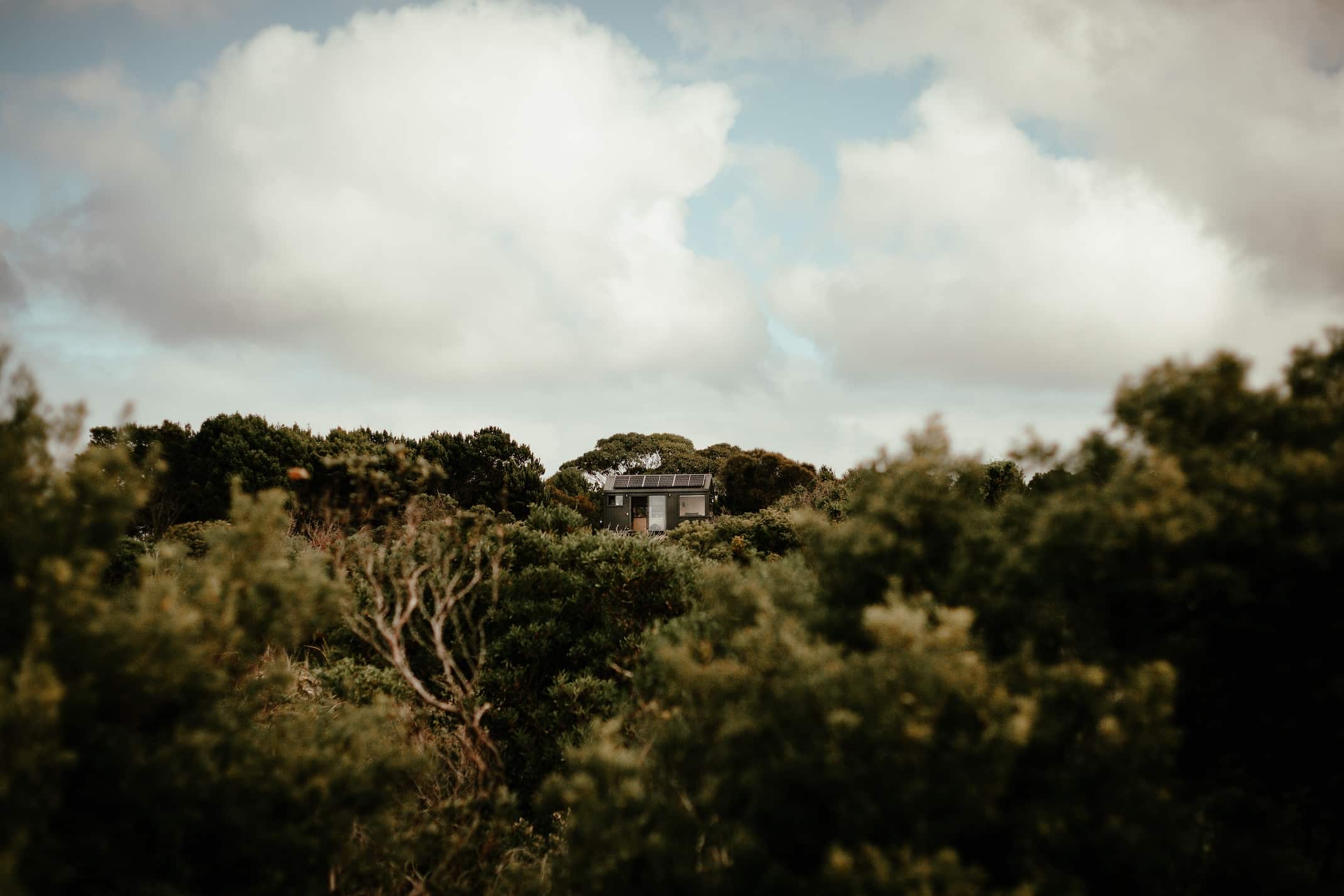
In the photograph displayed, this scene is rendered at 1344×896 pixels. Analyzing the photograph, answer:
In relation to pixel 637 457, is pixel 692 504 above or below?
below

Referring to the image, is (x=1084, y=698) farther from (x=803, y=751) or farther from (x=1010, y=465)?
(x=1010, y=465)

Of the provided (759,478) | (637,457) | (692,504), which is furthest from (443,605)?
(637,457)

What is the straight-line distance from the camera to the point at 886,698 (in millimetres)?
4523

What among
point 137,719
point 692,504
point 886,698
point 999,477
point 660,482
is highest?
point 660,482

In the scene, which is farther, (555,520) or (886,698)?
(555,520)

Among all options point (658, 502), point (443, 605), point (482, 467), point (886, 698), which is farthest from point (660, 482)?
point (886, 698)

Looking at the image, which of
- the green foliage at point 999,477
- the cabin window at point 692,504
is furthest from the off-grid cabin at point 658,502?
the green foliage at point 999,477

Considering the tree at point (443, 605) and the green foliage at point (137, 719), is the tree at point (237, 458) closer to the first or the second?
the tree at point (443, 605)

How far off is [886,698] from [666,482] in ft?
160

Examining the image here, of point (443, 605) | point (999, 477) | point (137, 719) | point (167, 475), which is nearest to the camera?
point (137, 719)

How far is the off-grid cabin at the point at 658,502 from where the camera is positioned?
52.2 m

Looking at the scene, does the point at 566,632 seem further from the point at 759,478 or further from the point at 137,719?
the point at 759,478

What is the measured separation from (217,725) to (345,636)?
22.1 feet

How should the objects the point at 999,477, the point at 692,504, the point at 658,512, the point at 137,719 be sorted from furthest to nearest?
the point at 692,504, the point at 658,512, the point at 999,477, the point at 137,719
